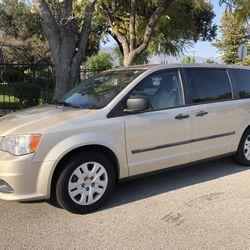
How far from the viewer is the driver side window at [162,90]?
4.91 meters

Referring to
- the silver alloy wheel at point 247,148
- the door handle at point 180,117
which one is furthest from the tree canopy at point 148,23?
the door handle at point 180,117

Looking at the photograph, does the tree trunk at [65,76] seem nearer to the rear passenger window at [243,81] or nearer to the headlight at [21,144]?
the rear passenger window at [243,81]

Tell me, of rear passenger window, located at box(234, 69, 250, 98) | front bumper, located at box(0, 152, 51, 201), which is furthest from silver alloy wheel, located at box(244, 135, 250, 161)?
front bumper, located at box(0, 152, 51, 201)

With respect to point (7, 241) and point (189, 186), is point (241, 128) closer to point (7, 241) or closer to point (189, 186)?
point (189, 186)

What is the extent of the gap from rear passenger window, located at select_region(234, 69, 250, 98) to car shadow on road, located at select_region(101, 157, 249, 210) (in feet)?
3.83

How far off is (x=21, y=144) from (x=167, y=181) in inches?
89.7

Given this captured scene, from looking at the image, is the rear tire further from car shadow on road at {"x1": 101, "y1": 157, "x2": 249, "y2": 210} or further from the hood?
the hood

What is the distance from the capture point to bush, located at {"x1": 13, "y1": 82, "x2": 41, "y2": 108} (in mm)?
12133

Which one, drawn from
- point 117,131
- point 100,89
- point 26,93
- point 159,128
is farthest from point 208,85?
point 26,93

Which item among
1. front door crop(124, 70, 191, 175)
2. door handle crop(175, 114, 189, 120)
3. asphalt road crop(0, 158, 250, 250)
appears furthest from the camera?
door handle crop(175, 114, 189, 120)

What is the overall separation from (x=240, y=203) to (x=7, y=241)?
269cm

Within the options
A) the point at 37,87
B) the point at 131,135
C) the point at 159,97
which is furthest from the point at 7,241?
the point at 37,87

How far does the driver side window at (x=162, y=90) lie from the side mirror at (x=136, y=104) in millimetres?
201

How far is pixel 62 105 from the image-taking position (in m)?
5.16
